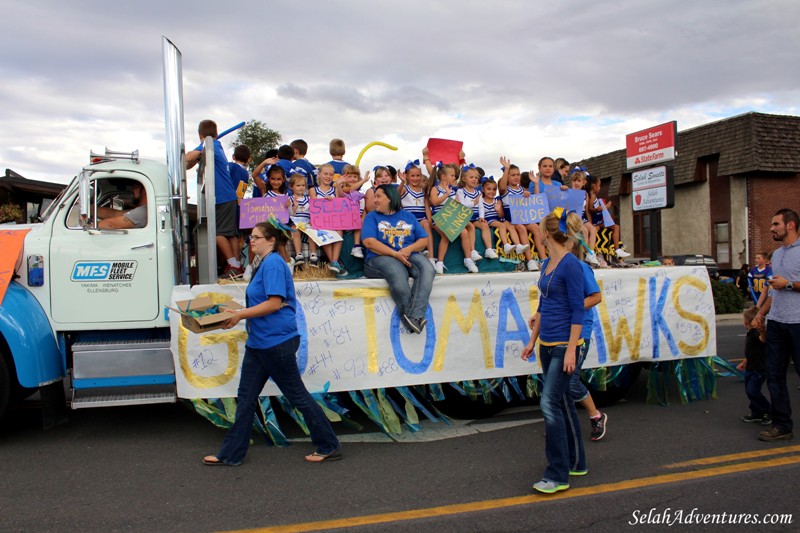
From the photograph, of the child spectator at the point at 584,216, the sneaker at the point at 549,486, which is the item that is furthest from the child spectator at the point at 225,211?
the child spectator at the point at 584,216

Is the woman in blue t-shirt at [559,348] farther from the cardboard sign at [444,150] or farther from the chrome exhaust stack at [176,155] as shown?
the cardboard sign at [444,150]

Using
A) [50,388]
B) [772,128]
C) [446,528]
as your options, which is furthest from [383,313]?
[772,128]

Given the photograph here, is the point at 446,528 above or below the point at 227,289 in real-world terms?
below

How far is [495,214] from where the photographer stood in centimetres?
789

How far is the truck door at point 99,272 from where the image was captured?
5691mm

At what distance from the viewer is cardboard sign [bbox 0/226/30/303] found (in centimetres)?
539

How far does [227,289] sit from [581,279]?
291cm

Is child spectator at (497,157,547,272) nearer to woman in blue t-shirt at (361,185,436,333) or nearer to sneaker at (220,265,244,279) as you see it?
woman in blue t-shirt at (361,185,436,333)

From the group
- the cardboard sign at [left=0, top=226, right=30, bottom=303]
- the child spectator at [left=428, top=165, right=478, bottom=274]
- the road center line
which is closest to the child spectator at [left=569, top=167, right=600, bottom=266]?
the child spectator at [left=428, top=165, right=478, bottom=274]

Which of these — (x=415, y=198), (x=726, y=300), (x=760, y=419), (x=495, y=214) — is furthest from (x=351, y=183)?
(x=726, y=300)

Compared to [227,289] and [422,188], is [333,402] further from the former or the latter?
[422,188]

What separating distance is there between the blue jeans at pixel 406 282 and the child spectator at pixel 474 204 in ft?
4.97

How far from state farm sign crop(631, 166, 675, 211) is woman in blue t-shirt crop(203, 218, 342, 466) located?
12.8 meters

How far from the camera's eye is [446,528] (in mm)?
3893
